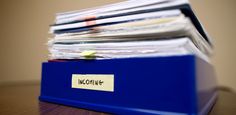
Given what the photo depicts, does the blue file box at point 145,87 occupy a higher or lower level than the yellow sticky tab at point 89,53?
lower

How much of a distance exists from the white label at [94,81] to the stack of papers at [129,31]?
4 centimetres

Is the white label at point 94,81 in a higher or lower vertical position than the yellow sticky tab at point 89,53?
lower

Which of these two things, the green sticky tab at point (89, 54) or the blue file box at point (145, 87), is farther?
the green sticky tab at point (89, 54)

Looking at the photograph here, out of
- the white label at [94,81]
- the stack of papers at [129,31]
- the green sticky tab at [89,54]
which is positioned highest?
the stack of papers at [129,31]

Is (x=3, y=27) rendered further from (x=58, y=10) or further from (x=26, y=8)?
(x=58, y=10)

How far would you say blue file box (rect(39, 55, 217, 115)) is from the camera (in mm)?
338

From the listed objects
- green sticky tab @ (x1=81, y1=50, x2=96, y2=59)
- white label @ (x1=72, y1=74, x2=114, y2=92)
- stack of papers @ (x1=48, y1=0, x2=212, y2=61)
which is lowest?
white label @ (x1=72, y1=74, x2=114, y2=92)

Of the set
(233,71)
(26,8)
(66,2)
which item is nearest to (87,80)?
(233,71)

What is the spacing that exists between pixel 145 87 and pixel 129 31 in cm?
12

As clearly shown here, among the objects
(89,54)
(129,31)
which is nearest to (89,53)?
(89,54)

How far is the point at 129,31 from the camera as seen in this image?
41cm

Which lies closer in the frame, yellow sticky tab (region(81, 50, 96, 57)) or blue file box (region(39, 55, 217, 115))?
blue file box (region(39, 55, 217, 115))

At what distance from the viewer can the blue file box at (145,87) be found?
34 centimetres

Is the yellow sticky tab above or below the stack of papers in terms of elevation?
below
